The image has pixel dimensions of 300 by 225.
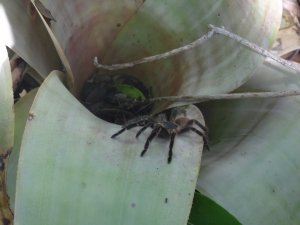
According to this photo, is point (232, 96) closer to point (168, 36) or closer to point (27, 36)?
point (168, 36)

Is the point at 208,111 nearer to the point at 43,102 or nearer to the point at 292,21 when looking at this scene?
the point at 43,102

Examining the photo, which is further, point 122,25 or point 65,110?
point 122,25

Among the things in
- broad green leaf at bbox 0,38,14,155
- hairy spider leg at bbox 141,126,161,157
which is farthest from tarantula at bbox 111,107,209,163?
broad green leaf at bbox 0,38,14,155

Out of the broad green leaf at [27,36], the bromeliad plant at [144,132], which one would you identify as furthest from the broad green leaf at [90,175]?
the broad green leaf at [27,36]

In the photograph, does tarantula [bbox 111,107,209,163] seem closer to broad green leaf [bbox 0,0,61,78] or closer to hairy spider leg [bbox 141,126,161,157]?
hairy spider leg [bbox 141,126,161,157]

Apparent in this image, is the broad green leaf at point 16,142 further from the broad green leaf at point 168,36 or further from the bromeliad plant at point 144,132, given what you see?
the broad green leaf at point 168,36

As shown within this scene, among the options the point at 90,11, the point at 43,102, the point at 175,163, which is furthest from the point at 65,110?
the point at 90,11

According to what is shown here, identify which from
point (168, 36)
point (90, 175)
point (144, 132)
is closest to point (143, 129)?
point (144, 132)
